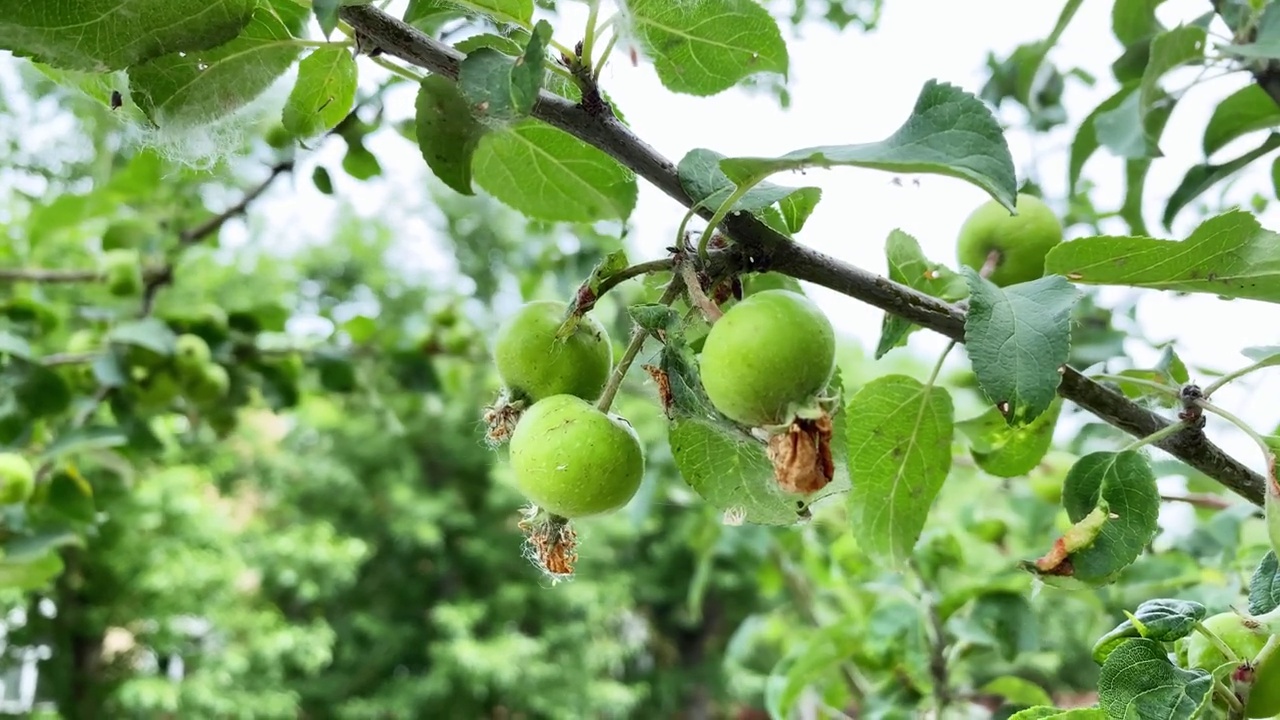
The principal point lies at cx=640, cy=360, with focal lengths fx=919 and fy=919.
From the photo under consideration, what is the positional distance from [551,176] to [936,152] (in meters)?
0.36

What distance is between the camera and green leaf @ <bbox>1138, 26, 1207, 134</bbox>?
83 centimetres

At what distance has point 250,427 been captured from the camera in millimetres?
6016

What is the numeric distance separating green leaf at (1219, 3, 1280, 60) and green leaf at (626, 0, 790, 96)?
0.45 meters

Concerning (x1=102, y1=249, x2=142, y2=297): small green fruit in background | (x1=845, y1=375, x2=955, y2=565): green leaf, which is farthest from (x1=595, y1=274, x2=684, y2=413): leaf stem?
(x1=102, y1=249, x2=142, y2=297): small green fruit in background

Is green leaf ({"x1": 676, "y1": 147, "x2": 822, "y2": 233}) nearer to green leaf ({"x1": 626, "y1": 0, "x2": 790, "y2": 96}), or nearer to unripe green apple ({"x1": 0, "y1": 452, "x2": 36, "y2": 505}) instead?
green leaf ({"x1": 626, "y1": 0, "x2": 790, "y2": 96})

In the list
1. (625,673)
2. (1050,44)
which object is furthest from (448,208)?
(1050,44)

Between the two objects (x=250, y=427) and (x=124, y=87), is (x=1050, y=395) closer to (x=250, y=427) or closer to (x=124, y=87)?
(x=124, y=87)

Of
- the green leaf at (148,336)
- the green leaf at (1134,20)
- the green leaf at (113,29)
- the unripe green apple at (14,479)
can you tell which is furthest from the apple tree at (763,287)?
the unripe green apple at (14,479)

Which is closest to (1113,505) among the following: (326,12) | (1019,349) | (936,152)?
(1019,349)

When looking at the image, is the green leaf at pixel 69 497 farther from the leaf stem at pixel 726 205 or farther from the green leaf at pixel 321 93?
the leaf stem at pixel 726 205

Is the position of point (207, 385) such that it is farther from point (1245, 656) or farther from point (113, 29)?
point (1245, 656)

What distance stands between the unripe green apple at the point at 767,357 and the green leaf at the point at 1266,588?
0.36m

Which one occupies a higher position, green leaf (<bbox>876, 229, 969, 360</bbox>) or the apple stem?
green leaf (<bbox>876, 229, 969, 360</bbox>)

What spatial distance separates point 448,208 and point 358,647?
3.57 meters
